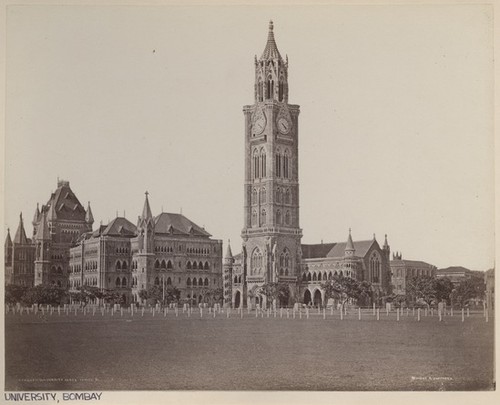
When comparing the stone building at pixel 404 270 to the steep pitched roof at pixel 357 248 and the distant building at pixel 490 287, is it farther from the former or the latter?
the distant building at pixel 490 287

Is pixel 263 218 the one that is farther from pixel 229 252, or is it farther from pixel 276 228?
pixel 229 252

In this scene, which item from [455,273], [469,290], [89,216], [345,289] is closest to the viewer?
[469,290]

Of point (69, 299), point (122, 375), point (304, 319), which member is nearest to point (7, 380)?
point (122, 375)

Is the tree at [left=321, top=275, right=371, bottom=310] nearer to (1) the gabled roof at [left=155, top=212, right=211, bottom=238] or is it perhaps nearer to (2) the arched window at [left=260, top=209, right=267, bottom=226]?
(2) the arched window at [left=260, top=209, right=267, bottom=226]

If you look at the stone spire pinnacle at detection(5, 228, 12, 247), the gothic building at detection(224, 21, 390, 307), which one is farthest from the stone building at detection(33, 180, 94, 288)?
the gothic building at detection(224, 21, 390, 307)

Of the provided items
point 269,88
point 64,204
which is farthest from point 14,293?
point 269,88
